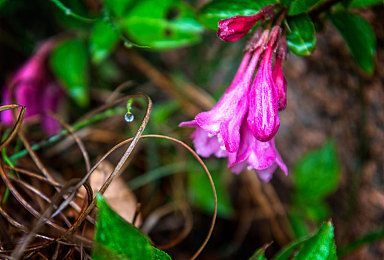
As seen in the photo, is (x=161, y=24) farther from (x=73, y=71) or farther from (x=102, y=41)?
(x=73, y=71)

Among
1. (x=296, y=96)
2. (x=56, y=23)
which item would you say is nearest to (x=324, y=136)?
(x=296, y=96)

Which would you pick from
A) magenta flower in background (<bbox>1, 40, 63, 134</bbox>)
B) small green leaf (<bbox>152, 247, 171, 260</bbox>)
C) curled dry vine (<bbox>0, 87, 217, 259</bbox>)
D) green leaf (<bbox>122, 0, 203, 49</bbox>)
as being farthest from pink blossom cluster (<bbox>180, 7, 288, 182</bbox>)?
magenta flower in background (<bbox>1, 40, 63, 134</bbox>)

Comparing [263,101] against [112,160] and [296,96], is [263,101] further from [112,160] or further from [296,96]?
[112,160]

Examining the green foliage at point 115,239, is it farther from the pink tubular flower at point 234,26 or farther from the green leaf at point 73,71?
the green leaf at point 73,71

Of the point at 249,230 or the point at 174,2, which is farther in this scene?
the point at 249,230

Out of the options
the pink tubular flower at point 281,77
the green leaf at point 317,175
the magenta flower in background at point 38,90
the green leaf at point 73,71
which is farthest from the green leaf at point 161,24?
the green leaf at point 317,175

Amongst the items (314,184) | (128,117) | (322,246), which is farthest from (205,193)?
(322,246)

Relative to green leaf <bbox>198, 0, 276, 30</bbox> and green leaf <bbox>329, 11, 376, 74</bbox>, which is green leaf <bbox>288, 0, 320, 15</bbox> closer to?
green leaf <bbox>198, 0, 276, 30</bbox>
